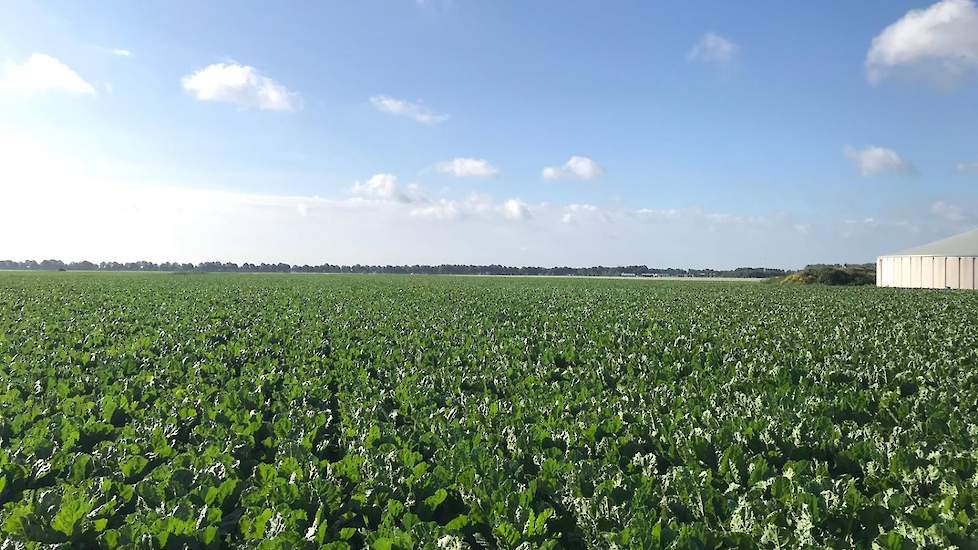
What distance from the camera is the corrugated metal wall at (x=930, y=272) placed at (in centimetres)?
5106

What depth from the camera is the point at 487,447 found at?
567cm

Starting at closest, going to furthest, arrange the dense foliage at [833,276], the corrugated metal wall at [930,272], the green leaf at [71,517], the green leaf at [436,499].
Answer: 1. the green leaf at [71,517]
2. the green leaf at [436,499]
3. the corrugated metal wall at [930,272]
4. the dense foliage at [833,276]

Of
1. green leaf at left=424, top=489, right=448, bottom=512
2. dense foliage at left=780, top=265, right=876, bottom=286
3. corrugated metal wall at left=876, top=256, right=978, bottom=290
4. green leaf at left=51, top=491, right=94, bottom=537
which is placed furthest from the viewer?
dense foliage at left=780, top=265, right=876, bottom=286

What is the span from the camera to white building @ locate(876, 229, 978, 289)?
51.3 m

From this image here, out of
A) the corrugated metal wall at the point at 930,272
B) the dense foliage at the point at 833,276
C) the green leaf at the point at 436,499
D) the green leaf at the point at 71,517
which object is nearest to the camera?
the green leaf at the point at 71,517

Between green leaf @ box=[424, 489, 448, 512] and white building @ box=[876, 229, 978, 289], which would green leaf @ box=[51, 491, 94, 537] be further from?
white building @ box=[876, 229, 978, 289]

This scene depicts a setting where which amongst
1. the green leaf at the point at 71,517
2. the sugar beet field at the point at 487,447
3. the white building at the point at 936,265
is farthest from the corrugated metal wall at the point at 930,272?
the green leaf at the point at 71,517

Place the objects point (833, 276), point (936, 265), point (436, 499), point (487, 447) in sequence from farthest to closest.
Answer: point (833, 276) → point (936, 265) → point (487, 447) → point (436, 499)

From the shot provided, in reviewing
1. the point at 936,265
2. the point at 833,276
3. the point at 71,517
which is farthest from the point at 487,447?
the point at 833,276

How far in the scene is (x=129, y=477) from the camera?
5355 mm

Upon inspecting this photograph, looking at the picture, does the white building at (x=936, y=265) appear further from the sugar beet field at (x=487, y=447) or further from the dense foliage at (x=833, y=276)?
the sugar beet field at (x=487, y=447)

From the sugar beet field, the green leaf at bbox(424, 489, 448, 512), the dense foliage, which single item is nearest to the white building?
the dense foliage

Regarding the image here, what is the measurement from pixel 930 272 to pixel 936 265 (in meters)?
0.78

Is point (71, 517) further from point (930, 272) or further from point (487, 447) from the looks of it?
point (930, 272)
